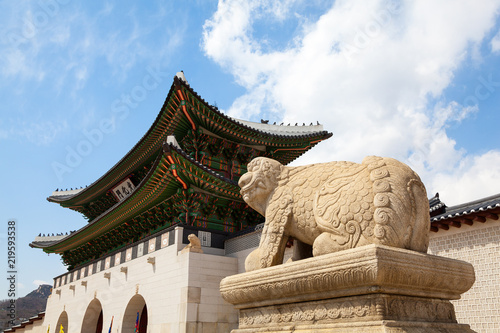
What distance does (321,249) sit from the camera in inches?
138

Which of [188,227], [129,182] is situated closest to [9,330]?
[129,182]

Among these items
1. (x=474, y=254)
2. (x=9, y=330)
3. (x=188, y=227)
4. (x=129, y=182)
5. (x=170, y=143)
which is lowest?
(x=9, y=330)

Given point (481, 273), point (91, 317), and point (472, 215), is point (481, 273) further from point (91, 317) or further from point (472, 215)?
point (91, 317)

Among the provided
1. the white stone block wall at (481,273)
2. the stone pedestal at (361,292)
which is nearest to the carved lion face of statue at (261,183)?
the stone pedestal at (361,292)

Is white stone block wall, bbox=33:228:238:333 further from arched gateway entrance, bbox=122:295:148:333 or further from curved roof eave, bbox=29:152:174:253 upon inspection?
curved roof eave, bbox=29:152:174:253

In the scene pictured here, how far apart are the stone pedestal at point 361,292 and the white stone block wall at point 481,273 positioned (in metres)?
6.75

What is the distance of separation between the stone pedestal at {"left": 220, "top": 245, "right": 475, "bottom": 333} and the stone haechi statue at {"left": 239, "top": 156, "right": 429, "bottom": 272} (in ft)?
0.85

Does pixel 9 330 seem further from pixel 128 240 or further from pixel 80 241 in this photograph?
pixel 128 240

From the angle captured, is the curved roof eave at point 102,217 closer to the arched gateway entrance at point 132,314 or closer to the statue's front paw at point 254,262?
the arched gateway entrance at point 132,314

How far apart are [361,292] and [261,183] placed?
1.63 meters

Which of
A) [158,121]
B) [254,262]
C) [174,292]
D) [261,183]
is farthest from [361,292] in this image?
[158,121]

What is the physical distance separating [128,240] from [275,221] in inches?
662

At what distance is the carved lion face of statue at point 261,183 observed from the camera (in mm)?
4316

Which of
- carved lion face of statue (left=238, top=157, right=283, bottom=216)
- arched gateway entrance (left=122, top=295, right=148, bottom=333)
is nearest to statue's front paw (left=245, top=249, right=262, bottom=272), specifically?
carved lion face of statue (left=238, top=157, right=283, bottom=216)
